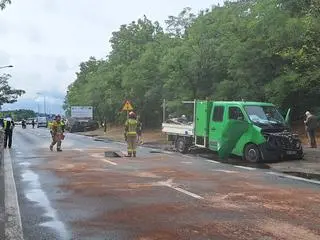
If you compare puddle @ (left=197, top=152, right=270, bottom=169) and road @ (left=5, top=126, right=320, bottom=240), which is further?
puddle @ (left=197, top=152, right=270, bottom=169)

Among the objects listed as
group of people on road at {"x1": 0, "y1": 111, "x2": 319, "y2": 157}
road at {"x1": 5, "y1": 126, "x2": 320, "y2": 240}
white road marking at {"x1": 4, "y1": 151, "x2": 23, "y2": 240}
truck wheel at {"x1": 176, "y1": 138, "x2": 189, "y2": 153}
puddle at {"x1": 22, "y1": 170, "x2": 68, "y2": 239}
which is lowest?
white road marking at {"x1": 4, "y1": 151, "x2": 23, "y2": 240}

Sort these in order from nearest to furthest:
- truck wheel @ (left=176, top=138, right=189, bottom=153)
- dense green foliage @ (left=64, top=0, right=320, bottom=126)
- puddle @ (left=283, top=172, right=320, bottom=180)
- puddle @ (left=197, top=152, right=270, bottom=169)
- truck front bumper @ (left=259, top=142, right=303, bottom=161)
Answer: puddle @ (left=283, top=172, right=320, bottom=180)
puddle @ (left=197, top=152, right=270, bottom=169)
truck front bumper @ (left=259, top=142, right=303, bottom=161)
truck wheel @ (left=176, top=138, right=189, bottom=153)
dense green foliage @ (left=64, top=0, right=320, bottom=126)

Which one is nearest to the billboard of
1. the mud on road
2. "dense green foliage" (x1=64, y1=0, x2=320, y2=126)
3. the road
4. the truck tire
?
"dense green foliage" (x1=64, y1=0, x2=320, y2=126)

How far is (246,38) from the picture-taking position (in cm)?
3030

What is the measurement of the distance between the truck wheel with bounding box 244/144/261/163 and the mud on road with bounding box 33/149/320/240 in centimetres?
305

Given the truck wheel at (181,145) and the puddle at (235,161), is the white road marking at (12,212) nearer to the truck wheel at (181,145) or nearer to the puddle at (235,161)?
the puddle at (235,161)

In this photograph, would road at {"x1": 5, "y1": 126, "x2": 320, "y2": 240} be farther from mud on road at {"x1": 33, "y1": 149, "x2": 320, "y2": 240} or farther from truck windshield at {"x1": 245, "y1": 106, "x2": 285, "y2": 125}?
truck windshield at {"x1": 245, "y1": 106, "x2": 285, "y2": 125}

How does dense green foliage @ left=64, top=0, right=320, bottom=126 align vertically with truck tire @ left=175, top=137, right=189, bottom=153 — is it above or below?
above

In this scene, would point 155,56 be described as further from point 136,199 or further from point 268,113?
point 136,199

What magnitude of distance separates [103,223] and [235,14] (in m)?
28.0

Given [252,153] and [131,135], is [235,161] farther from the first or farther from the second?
[131,135]

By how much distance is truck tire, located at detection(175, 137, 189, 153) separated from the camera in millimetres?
24188

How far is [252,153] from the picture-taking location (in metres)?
19.5

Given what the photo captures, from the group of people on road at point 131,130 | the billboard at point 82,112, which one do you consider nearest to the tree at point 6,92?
the billboard at point 82,112
